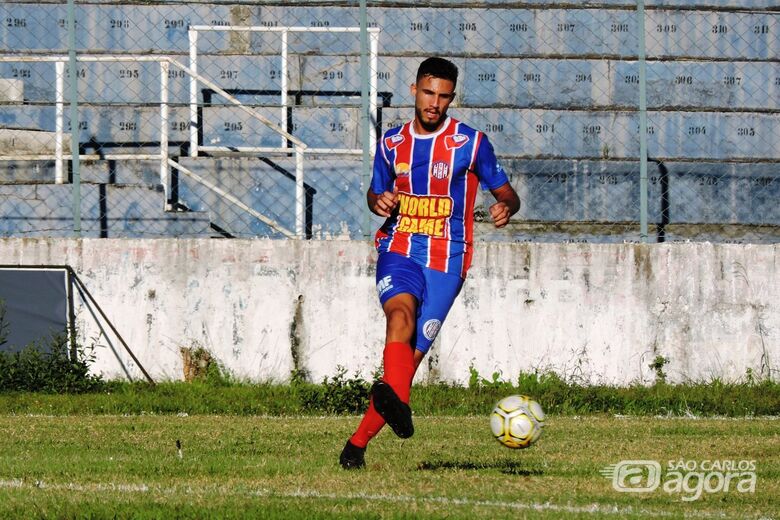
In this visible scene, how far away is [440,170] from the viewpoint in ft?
22.5

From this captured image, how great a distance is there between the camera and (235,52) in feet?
53.0

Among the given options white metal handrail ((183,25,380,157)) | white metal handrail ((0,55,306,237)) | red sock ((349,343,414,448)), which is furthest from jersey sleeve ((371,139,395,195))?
white metal handrail ((0,55,306,237))

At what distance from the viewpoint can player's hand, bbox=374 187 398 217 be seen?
260 inches

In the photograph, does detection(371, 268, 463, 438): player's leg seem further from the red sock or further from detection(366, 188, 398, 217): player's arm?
detection(366, 188, 398, 217): player's arm

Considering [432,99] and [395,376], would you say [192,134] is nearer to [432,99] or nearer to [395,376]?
[432,99]

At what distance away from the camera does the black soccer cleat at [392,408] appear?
6.11 metres

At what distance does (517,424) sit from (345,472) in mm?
947

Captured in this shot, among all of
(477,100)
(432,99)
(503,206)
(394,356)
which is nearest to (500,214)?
(503,206)

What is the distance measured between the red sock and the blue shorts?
0.21 m

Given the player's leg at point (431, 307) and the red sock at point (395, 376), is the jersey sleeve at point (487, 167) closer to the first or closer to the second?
the player's leg at point (431, 307)

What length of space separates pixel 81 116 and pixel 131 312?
3.89 metres

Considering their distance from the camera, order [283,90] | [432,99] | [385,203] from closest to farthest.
A: [385,203] < [432,99] < [283,90]

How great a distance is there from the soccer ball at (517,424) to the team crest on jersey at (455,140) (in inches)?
56.1

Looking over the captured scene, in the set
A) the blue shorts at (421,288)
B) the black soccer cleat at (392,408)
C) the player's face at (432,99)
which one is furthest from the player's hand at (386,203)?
the black soccer cleat at (392,408)
